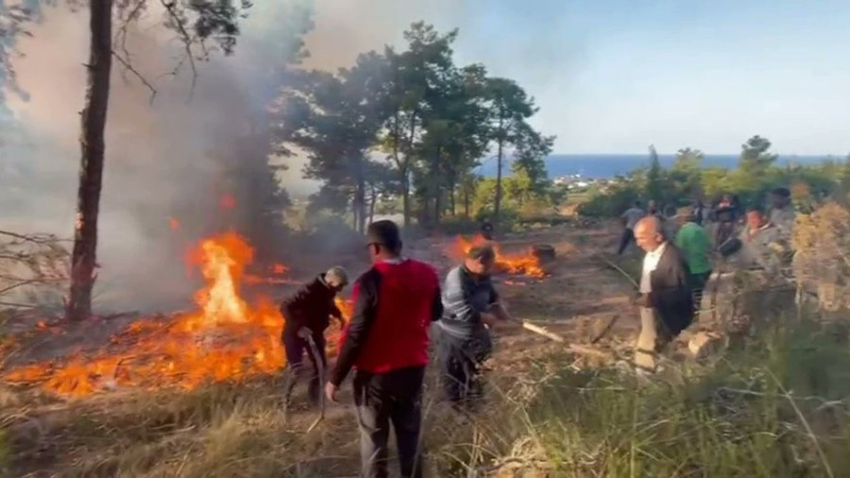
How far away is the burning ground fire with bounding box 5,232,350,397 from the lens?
23.8 feet

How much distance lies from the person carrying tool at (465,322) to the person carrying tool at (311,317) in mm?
1269

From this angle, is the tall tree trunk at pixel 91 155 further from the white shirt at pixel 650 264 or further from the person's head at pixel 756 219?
the person's head at pixel 756 219

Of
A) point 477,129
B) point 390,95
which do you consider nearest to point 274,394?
point 390,95

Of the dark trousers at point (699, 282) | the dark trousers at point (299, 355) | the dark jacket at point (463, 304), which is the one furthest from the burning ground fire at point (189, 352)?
the dark trousers at point (699, 282)

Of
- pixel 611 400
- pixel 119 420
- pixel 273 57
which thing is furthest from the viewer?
pixel 273 57

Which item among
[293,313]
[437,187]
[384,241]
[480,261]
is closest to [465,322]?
[480,261]

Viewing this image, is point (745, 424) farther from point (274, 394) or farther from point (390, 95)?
point (390, 95)

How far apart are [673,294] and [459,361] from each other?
6.26ft

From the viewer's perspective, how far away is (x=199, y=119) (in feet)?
52.6

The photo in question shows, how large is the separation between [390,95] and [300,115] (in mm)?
3061

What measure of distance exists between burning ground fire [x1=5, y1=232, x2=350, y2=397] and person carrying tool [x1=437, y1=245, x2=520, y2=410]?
238cm

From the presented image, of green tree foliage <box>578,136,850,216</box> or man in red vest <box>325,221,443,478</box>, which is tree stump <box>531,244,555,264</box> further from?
man in red vest <box>325,221,443,478</box>

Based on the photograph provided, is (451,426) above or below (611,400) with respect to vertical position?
below

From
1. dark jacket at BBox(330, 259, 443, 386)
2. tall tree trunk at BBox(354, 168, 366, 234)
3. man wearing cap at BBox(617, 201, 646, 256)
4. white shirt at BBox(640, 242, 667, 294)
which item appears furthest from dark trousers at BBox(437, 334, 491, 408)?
tall tree trunk at BBox(354, 168, 366, 234)
